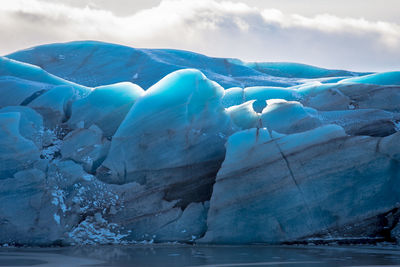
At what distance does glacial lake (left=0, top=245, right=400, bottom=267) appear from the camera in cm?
532

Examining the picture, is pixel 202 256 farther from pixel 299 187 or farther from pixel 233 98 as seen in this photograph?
pixel 233 98

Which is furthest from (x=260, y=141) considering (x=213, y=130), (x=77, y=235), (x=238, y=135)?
(x=77, y=235)

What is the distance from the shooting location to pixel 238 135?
7.76m

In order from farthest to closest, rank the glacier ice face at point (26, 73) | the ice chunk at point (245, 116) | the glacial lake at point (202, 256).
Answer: the glacier ice face at point (26, 73) < the ice chunk at point (245, 116) < the glacial lake at point (202, 256)

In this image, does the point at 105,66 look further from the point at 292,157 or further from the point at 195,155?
the point at 292,157

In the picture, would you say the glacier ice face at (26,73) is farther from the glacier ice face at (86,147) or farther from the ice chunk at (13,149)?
the glacier ice face at (86,147)

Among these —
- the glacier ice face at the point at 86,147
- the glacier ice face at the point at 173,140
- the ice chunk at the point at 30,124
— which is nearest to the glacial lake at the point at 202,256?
the glacier ice face at the point at 173,140

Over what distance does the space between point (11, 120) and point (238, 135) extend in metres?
3.66

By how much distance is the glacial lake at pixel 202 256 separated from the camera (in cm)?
532

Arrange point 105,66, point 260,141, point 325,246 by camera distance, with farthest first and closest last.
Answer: point 105,66, point 260,141, point 325,246

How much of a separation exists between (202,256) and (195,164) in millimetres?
2330

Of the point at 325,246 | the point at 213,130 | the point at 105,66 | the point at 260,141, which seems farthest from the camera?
the point at 105,66

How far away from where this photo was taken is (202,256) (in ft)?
19.4

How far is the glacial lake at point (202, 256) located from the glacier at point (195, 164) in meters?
0.47
